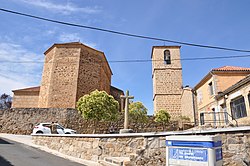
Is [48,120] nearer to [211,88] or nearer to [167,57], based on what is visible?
[211,88]

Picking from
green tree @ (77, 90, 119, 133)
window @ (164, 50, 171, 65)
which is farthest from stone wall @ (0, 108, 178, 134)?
window @ (164, 50, 171, 65)

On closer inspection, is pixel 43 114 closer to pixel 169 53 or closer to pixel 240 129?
pixel 240 129

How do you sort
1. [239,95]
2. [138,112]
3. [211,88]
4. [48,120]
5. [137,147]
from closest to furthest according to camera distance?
[137,147] → [239,95] → [211,88] → [48,120] → [138,112]

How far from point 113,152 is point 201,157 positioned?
4.11m

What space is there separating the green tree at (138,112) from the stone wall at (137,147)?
11123 mm

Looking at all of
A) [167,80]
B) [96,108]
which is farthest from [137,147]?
[167,80]

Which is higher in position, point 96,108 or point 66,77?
point 66,77

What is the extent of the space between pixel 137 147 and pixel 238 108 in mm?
10415

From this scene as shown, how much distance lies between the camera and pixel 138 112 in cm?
2159

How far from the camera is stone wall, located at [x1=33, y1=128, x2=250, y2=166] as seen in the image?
14.0 ft

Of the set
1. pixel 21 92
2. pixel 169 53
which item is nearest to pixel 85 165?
pixel 21 92

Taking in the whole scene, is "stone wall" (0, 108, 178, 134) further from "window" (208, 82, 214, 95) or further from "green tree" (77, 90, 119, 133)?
"window" (208, 82, 214, 95)

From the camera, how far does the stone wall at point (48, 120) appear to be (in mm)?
17469

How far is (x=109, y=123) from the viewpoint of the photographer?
17.1 meters
